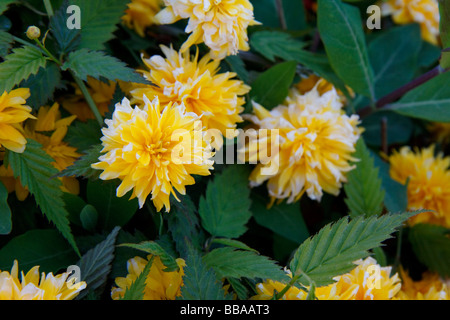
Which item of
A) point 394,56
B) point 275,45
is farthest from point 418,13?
point 275,45

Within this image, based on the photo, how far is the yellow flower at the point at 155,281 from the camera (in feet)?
1.62

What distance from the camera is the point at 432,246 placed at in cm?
68

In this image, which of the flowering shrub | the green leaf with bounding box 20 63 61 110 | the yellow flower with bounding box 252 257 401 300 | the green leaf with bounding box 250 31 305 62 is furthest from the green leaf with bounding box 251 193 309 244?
the green leaf with bounding box 20 63 61 110

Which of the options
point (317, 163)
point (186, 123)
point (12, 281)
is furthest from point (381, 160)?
point (12, 281)

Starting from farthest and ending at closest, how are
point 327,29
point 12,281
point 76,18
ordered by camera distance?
point 327,29
point 76,18
point 12,281

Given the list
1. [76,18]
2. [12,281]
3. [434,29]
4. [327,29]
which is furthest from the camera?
[434,29]

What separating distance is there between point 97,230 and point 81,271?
0.09m

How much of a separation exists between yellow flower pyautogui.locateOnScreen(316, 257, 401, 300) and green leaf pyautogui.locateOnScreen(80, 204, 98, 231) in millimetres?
267

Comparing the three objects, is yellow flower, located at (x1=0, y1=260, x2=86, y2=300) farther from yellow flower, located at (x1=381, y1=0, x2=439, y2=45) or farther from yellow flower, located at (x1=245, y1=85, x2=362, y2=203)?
yellow flower, located at (x1=381, y1=0, x2=439, y2=45)

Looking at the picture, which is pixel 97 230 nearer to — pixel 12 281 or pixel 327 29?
pixel 12 281

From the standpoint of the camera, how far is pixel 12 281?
429 mm

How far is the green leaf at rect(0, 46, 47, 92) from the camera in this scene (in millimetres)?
458
